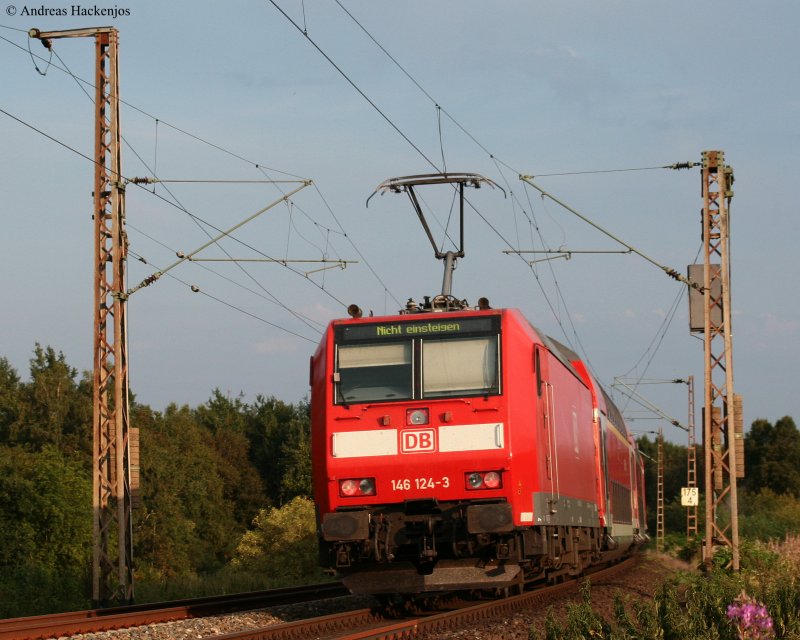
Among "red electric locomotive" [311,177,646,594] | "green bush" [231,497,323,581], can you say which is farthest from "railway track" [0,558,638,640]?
"green bush" [231,497,323,581]

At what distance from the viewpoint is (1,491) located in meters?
55.3

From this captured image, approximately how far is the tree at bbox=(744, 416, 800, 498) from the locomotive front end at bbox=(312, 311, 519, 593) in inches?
3550

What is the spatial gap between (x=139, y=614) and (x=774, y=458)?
9424 cm

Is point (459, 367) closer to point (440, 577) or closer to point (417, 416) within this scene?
point (417, 416)

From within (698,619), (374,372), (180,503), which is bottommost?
(180,503)

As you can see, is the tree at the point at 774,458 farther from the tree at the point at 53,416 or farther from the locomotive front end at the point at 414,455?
the locomotive front end at the point at 414,455

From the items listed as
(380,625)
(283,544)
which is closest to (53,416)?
(283,544)

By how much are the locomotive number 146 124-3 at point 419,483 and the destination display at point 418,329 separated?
68.7 inches

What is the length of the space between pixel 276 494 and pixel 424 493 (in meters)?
77.3

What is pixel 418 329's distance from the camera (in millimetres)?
14555

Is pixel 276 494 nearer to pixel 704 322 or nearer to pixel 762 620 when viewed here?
pixel 704 322

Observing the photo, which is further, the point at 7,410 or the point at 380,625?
the point at 7,410

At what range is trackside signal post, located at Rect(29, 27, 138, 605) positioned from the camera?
69.7ft

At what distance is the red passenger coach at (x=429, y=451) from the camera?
14.0 metres
